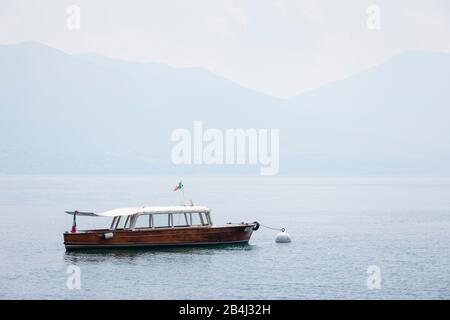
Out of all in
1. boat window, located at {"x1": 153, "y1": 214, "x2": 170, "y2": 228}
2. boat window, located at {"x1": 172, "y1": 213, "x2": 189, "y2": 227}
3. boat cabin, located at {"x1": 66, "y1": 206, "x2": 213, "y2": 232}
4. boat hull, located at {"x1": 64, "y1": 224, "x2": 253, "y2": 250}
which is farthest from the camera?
boat window, located at {"x1": 172, "y1": 213, "x2": 189, "y2": 227}

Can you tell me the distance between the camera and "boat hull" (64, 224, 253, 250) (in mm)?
72250

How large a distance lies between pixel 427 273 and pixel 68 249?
33504 millimetres

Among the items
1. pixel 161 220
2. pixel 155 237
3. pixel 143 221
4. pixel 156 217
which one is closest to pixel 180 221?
pixel 161 220

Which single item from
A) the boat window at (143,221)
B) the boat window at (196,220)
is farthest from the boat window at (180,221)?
the boat window at (143,221)

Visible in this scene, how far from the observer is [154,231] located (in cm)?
7325

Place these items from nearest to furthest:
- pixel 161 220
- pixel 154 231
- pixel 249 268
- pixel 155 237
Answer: pixel 249 268 < pixel 154 231 < pixel 155 237 < pixel 161 220

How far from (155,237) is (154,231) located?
633 millimetres

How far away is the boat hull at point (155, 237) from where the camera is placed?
2844 inches

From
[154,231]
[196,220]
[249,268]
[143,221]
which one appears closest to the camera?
[249,268]

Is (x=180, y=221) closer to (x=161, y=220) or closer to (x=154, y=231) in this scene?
(x=161, y=220)

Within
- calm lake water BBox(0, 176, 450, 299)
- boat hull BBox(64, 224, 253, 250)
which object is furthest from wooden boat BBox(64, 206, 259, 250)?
calm lake water BBox(0, 176, 450, 299)

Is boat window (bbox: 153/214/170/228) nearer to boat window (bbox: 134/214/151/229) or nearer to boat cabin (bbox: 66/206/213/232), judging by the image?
boat cabin (bbox: 66/206/213/232)

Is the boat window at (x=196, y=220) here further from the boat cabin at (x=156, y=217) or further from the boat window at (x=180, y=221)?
the boat window at (x=180, y=221)
